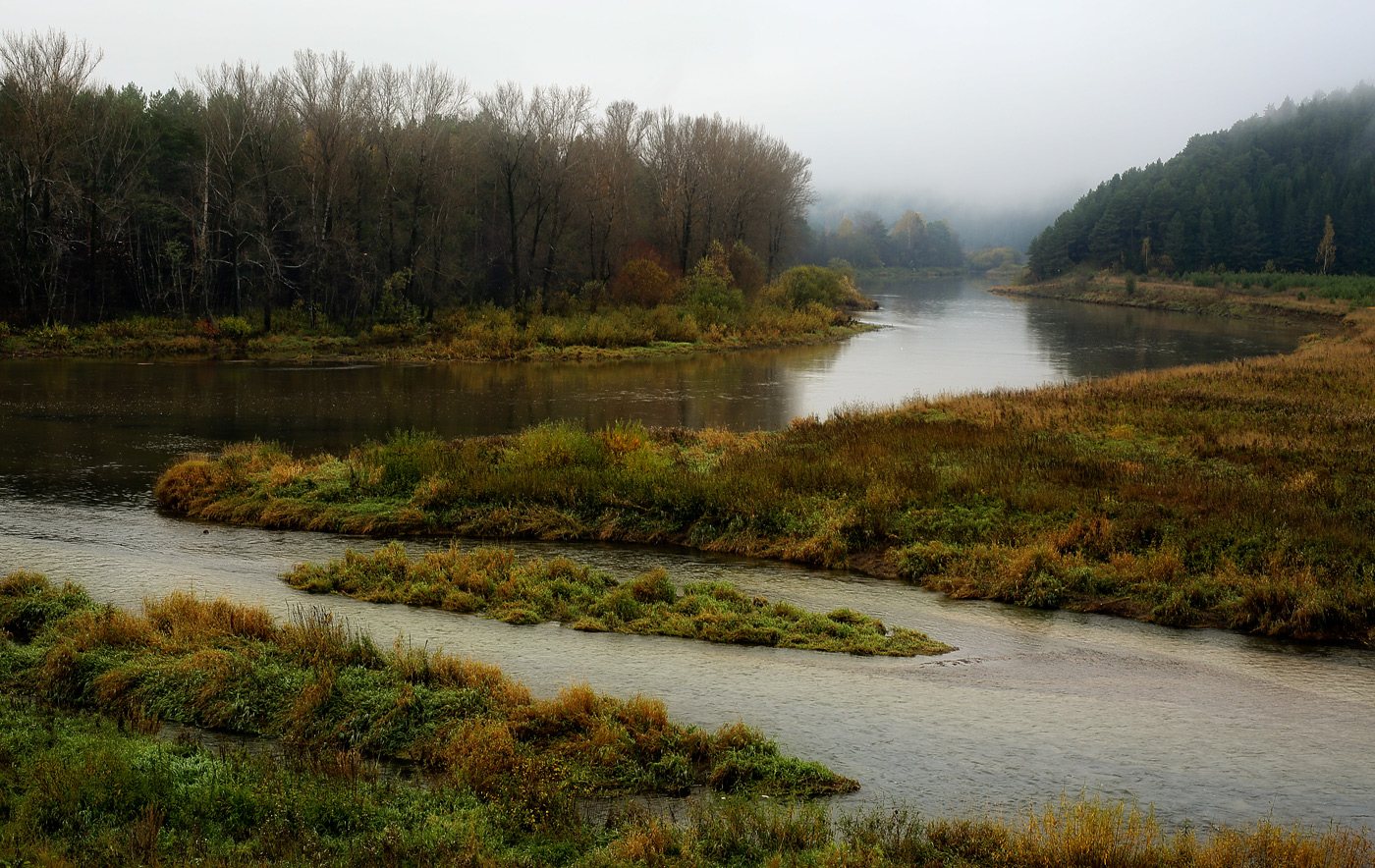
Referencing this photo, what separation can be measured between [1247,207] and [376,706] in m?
150

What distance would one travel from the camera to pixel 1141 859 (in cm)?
748

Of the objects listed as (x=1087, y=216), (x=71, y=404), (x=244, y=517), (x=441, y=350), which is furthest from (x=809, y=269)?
(x=1087, y=216)

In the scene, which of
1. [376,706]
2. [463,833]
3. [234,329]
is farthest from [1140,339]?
[463,833]

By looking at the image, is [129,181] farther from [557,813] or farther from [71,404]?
[557,813]

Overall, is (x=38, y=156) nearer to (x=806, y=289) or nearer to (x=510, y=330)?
(x=510, y=330)

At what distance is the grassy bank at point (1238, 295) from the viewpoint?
83.9m

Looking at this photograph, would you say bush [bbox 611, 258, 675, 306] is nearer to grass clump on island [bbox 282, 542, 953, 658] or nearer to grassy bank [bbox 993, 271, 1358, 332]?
grass clump on island [bbox 282, 542, 953, 658]

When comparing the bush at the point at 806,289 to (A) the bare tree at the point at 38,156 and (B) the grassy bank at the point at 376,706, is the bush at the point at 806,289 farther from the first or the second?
(B) the grassy bank at the point at 376,706

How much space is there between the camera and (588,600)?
15016mm

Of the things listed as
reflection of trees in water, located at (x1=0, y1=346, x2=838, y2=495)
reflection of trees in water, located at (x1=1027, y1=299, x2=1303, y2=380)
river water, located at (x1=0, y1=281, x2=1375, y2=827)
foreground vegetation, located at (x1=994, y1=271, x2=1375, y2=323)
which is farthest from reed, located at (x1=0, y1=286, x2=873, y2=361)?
foreground vegetation, located at (x1=994, y1=271, x2=1375, y2=323)

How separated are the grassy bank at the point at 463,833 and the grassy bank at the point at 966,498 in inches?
296

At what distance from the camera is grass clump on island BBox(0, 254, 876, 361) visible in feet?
158

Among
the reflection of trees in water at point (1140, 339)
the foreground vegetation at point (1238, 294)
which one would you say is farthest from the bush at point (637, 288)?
the foreground vegetation at point (1238, 294)

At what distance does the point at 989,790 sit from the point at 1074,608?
7034 mm
